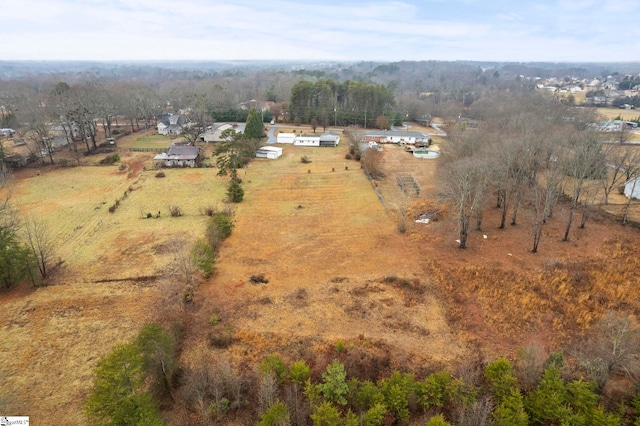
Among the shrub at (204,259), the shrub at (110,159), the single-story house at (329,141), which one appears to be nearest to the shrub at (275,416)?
the shrub at (204,259)

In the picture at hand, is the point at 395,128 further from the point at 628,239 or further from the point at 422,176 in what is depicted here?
the point at 628,239

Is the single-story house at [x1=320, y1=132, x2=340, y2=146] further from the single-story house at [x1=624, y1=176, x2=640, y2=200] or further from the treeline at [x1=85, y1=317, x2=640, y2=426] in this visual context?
the treeline at [x1=85, y1=317, x2=640, y2=426]

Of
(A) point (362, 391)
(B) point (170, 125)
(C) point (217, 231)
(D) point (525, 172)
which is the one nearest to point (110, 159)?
(B) point (170, 125)

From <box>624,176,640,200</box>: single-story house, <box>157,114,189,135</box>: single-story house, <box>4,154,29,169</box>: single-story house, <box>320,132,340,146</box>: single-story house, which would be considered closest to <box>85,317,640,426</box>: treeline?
<box>624,176,640,200</box>: single-story house

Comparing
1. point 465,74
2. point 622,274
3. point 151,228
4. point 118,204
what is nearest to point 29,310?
point 151,228

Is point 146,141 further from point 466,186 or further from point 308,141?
point 466,186
